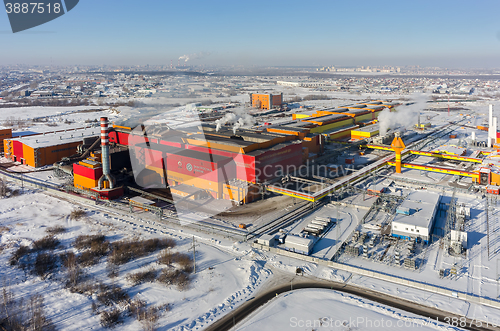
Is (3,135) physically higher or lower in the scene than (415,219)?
higher

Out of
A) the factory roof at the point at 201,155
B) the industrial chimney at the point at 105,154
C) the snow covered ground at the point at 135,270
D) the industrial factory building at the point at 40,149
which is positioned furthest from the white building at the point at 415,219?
the industrial factory building at the point at 40,149

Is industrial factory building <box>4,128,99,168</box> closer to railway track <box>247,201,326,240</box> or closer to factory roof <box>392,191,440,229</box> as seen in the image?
railway track <box>247,201,326,240</box>

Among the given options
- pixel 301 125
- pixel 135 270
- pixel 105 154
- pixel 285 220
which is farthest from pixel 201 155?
pixel 301 125

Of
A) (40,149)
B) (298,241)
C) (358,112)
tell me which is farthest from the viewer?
(358,112)

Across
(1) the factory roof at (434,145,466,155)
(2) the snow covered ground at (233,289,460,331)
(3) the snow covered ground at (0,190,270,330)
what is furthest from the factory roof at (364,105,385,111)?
(2) the snow covered ground at (233,289,460,331)

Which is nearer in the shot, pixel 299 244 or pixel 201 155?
pixel 299 244

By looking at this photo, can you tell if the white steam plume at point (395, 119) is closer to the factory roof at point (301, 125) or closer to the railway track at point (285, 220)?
the factory roof at point (301, 125)

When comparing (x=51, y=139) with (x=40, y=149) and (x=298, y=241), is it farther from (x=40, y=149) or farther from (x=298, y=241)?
(x=298, y=241)
